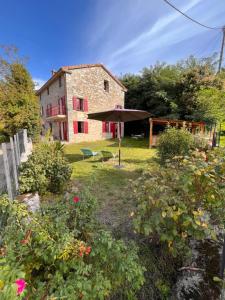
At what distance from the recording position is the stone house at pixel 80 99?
14617mm

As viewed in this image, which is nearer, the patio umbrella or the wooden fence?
the wooden fence

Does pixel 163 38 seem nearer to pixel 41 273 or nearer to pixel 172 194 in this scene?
pixel 172 194

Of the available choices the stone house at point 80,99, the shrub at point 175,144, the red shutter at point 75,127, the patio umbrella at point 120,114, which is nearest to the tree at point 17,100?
the stone house at point 80,99

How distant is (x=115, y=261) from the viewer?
58.3 inches

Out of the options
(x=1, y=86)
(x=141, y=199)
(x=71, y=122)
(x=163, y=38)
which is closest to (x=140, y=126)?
(x=71, y=122)

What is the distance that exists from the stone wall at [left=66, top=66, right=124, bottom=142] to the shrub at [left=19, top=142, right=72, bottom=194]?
11.0 m

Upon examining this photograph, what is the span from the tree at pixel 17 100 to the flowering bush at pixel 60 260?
994 centimetres

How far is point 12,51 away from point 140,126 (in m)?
13.9

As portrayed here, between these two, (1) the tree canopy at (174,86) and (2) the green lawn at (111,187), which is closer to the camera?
(2) the green lawn at (111,187)

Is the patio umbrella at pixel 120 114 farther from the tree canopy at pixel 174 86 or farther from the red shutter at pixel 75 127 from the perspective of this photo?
the red shutter at pixel 75 127

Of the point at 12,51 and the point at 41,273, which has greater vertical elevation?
the point at 12,51

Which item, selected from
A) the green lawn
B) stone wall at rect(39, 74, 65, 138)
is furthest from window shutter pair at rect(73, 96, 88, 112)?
the green lawn

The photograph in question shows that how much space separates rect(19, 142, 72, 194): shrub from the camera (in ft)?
12.2

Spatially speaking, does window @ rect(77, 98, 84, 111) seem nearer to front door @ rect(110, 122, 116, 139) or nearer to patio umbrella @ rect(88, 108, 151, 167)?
front door @ rect(110, 122, 116, 139)
